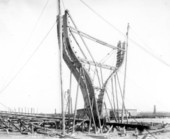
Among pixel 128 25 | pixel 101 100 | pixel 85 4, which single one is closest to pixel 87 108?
pixel 101 100

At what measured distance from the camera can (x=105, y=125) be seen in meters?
16.2

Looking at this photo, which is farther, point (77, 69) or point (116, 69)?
point (116, 69)

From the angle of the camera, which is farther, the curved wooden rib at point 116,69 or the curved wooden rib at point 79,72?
the curved wooden rib at point 116,69

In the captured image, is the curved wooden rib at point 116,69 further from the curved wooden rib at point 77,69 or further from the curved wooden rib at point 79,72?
the curved wooden rib at point 77,69

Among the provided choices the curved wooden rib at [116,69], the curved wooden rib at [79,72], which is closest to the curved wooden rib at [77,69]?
the curved wooden rib at [79,72]

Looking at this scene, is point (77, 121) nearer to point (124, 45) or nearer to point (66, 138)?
point (66, 138)

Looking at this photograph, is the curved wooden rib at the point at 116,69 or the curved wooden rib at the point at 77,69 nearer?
the curved wooden rib at the point at 77,69

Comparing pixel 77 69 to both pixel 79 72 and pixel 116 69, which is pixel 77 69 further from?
pixel 116 69

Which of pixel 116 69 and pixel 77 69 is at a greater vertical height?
pixel 116 69

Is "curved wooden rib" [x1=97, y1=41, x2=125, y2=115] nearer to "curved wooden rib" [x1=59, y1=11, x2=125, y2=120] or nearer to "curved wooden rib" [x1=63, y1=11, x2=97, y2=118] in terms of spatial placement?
"curved wooden rib" [x1=59, y1=11, x2=125, y2=120]

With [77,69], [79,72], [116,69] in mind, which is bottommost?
[79,72]

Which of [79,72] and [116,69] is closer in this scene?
[79,72]

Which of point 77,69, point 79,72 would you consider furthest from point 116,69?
point 77,69

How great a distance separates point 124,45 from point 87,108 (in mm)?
7010
